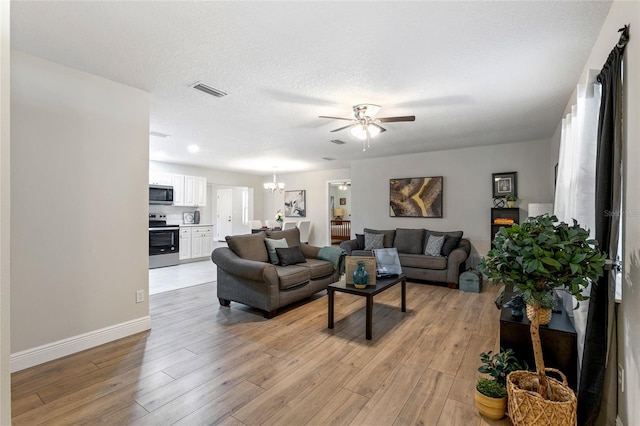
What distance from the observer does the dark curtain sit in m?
1.61

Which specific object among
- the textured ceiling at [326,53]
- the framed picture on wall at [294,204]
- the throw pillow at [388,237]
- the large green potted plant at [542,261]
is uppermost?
the textured ceiling at [326,53]

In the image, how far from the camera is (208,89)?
308 centimetres

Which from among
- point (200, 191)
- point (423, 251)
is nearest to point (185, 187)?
point (200, 191)

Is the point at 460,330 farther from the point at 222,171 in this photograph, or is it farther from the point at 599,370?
the point at 222,171

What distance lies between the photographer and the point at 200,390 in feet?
6.91

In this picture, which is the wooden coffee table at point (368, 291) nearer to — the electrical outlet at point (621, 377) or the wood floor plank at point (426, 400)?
the wood floor plank at point (426, 400)

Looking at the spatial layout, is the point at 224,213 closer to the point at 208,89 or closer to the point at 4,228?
the point at 208,89

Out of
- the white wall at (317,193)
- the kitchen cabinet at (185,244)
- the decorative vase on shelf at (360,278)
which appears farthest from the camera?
the white wall at (317,193)

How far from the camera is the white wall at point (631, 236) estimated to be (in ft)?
4.75

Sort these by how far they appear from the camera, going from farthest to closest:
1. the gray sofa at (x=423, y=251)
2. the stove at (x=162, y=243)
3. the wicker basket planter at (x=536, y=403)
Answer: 1. the stove at (x=162, y=243)
2. the gray sofa at (x=423, y=251)
3. the wicker basket planter at (x=536, y=403)

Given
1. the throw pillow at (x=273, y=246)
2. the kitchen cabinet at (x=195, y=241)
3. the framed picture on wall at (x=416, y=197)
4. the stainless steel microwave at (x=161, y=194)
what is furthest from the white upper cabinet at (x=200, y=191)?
the framed picture on wall at (x=416, y=197)

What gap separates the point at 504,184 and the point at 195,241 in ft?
22.9

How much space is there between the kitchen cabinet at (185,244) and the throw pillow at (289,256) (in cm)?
407

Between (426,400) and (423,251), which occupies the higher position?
(423,251)
